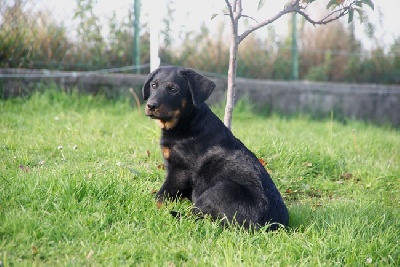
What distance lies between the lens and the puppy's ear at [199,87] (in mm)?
3703

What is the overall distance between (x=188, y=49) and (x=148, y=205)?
213 inches

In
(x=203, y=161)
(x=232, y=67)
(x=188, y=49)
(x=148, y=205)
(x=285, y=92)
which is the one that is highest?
(x=188, y=49)

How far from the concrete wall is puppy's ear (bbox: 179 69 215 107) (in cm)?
402

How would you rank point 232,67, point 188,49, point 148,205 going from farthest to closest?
1. point 188,49
2. point 232,67
3. point 148,205

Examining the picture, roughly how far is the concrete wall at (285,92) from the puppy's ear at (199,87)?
4018mm

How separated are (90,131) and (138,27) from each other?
9.15 ft

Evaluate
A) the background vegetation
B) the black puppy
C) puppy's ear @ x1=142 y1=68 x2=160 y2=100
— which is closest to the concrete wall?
the background vegetation

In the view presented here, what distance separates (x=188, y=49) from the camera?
852 centimetres

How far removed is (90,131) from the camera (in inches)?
225

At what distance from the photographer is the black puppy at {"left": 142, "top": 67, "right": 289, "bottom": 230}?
3375 mm

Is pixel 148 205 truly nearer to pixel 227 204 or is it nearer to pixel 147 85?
pixel 227 204

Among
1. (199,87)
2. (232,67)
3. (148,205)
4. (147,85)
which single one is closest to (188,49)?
(232,67)

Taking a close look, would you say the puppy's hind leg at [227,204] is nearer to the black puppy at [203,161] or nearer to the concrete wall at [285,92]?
the black puppy at [203,161]

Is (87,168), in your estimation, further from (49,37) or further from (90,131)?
(49,37)
